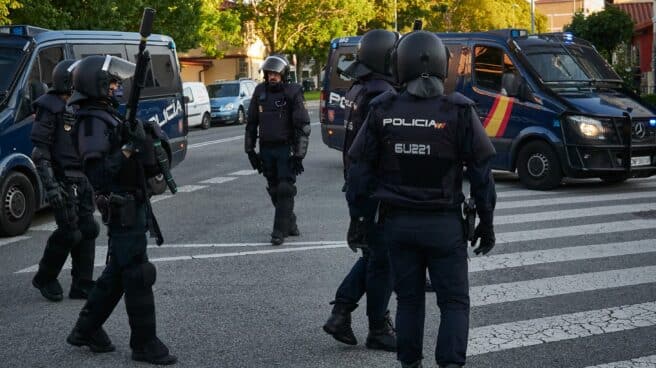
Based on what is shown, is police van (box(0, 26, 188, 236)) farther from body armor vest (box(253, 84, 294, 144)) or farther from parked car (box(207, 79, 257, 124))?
parked car (box(207, 79, 257, 124))

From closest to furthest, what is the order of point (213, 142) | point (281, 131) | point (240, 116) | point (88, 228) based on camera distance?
point (88, 228), point (281, 131), point (213, 142), point (240, 116)

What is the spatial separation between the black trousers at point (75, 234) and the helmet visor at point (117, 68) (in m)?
1.37

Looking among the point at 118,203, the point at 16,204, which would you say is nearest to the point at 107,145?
the point at 118,203

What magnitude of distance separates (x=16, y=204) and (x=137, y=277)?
5311mm

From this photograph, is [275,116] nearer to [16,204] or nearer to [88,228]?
[88,228]

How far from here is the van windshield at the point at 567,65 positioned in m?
12.9

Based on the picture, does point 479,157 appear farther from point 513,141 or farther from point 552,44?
point 552,44

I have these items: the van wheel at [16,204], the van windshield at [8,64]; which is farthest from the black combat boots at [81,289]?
the van windshield at [8,64]

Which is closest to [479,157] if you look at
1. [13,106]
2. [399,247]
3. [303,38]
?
[399,247]

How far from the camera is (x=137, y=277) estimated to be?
5152mm

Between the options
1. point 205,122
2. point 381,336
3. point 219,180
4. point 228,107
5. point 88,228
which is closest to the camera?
point 381,336

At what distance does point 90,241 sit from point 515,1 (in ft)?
228

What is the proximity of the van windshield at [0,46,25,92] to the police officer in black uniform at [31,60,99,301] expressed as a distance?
3.70 meters

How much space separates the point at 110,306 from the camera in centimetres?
533
